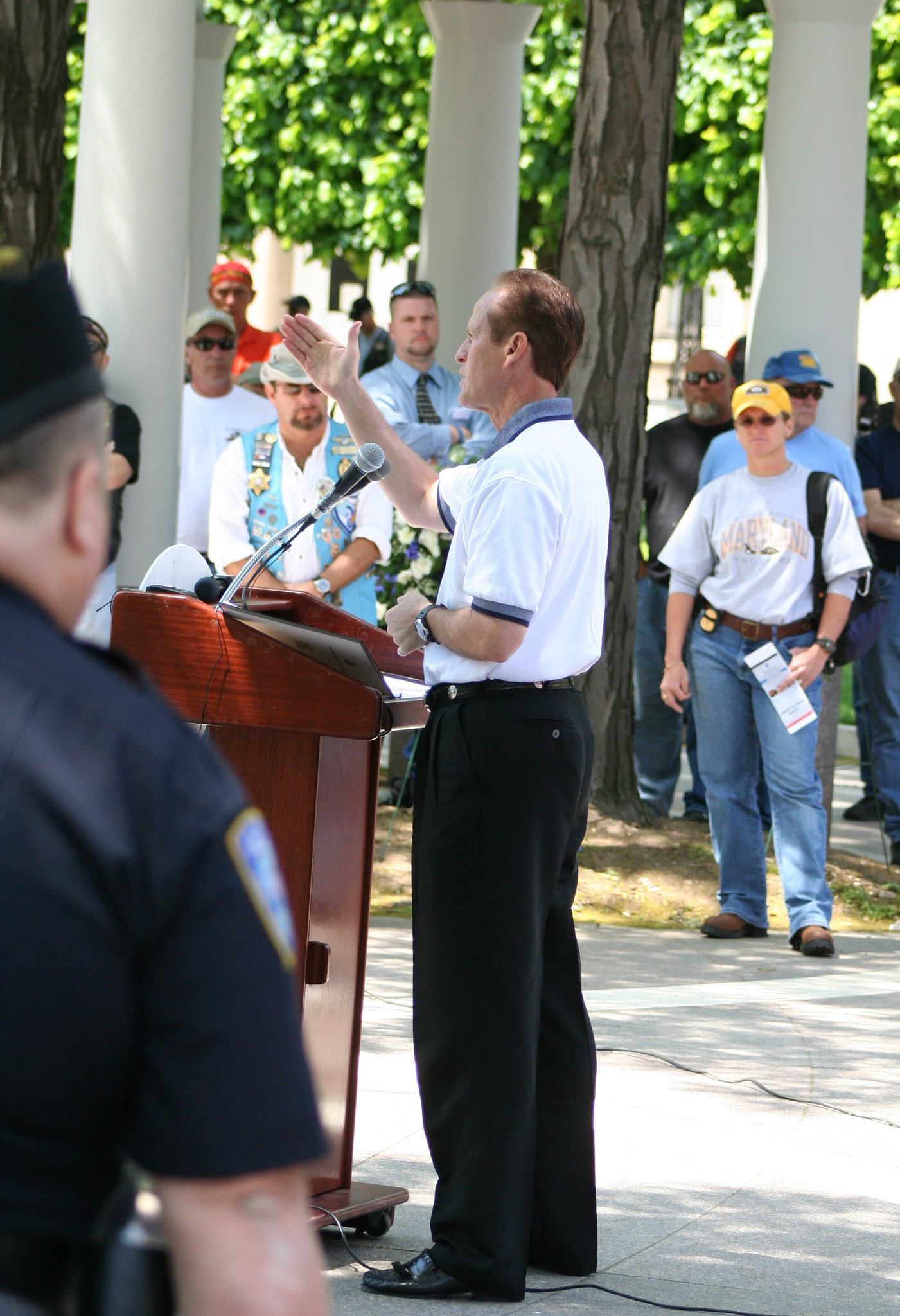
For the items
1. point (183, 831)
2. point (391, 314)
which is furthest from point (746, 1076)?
point (391, 314)

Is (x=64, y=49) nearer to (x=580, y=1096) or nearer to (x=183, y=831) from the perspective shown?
(x=580, y=1096)

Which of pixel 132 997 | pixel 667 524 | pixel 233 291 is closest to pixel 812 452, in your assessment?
pixel 667 524

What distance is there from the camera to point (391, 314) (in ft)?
31.3

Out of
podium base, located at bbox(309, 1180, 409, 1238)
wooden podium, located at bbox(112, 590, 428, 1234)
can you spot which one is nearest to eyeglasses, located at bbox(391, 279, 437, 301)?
wooden podium, located at bbox(112, 590, 428, 1234)

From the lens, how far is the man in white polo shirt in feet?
12.5

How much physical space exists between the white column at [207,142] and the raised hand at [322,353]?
1140 cm

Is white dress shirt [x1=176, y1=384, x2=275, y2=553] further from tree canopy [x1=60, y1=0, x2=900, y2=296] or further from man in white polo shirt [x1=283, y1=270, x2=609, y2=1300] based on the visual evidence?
tree canopy [x1=60, y1=0, x2=900, y2=296]

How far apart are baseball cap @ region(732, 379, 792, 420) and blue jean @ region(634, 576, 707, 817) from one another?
8.23 feet

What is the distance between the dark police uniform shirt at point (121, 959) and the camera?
1359 millimetres

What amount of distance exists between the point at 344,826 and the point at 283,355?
3.16m

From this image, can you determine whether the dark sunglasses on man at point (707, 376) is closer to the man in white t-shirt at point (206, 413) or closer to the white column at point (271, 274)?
the man in white t-shirt at point (206, 413)

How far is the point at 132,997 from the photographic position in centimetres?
138

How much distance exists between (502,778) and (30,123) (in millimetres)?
5404

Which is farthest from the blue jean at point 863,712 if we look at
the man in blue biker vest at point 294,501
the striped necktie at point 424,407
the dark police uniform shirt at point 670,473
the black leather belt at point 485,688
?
the black leather belt at point 485,688
